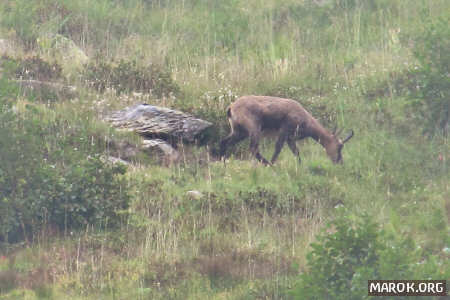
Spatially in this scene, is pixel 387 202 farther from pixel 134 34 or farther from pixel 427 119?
pixel 134 34

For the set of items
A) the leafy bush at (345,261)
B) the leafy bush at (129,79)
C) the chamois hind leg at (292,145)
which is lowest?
the chamois hind leg at (292,145)

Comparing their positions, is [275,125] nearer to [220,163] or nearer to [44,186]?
[220,163]

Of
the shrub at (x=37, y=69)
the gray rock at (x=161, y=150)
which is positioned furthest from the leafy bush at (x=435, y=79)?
the shrub at (x=37, y=69)

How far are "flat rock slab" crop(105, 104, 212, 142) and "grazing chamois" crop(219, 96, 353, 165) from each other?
0.56 meters

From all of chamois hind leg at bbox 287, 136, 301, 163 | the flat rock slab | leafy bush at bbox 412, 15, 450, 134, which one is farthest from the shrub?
leafy bush at bbox 412, 15, 450, 134

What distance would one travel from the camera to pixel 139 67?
13.9 metres

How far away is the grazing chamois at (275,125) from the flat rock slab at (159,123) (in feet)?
1.83

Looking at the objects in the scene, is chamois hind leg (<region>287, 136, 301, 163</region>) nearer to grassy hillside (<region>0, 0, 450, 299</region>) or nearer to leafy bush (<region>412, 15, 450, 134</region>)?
grassy hillside (<region>0, 0, 450, 299</region>)

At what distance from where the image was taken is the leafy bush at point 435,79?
1172 centimetres

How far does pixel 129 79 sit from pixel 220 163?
302 cm

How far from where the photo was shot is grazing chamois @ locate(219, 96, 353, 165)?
12039 mm

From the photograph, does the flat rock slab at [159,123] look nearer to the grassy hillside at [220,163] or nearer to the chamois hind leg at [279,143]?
the grassy hillside at [220,163]

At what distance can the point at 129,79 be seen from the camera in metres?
13.6

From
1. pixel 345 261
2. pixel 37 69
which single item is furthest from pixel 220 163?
pixel 345 261
